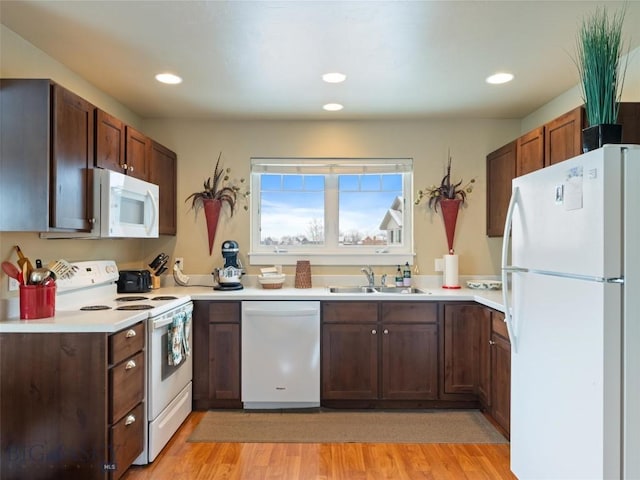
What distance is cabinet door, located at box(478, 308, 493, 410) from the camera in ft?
9.38

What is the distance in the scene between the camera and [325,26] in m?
2.08

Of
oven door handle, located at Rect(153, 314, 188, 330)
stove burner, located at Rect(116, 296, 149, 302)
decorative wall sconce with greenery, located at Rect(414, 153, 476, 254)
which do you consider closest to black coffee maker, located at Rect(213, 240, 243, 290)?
stove burner, located at Rect(116, 296, 149, 302)

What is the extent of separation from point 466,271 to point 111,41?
316 cm

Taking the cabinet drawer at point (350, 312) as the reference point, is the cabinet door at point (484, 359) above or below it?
below

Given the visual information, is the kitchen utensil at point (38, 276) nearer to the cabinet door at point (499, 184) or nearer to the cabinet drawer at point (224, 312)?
the cabinet drawer at point (224, 312)

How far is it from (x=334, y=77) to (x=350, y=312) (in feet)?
5.50

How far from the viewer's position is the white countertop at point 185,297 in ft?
6.24

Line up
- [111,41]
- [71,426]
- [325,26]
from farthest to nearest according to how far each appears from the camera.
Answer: [111,41] < [325,26] < [71,426]

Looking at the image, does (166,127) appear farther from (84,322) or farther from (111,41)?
(84,322)

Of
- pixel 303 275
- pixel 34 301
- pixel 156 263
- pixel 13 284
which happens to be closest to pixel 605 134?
pixel 303 275

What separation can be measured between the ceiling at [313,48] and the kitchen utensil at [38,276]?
4.12 feet

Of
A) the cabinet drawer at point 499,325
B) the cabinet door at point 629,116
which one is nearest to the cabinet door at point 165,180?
the cabinet drawer at point 499,325

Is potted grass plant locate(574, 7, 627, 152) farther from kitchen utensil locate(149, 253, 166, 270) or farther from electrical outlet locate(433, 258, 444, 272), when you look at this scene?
kitchen utensil locate(149, 253, 166, 270)

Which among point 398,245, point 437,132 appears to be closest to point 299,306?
point 398,245
